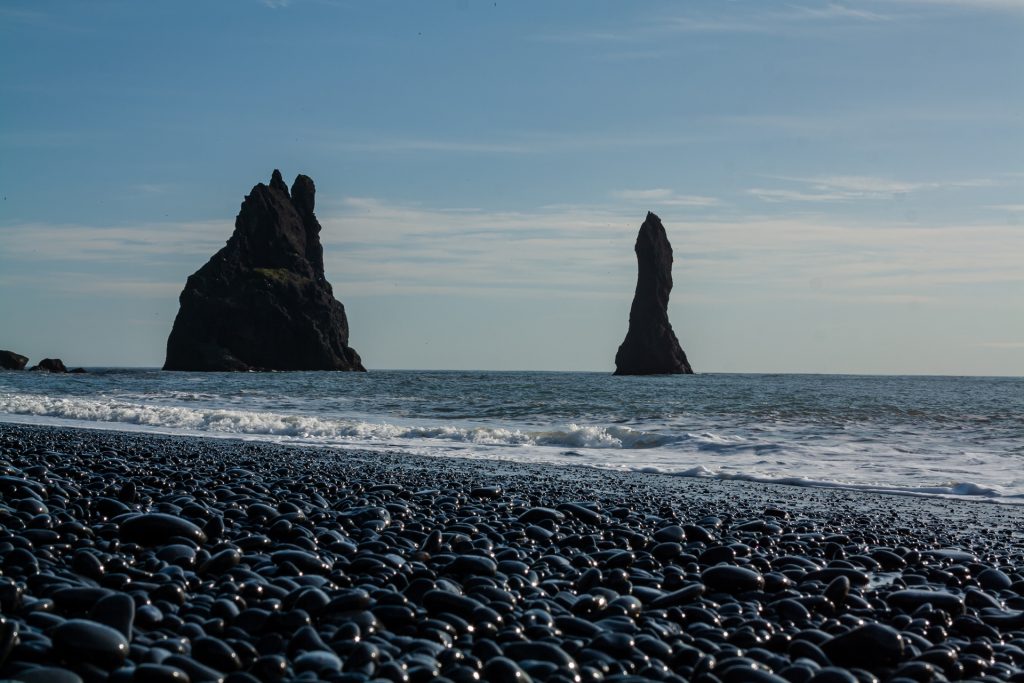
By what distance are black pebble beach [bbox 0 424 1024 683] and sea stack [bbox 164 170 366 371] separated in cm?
10915

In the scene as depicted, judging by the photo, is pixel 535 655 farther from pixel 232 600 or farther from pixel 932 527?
pixel 932 527

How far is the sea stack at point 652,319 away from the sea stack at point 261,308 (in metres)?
38.8

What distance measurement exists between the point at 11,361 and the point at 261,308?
30.2 metres

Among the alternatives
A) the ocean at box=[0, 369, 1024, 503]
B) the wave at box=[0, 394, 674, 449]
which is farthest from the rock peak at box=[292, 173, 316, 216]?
the wave at box=[0, 394, 674, 449]

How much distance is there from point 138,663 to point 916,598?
4082mm

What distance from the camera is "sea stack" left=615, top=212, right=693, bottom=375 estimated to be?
108938mm

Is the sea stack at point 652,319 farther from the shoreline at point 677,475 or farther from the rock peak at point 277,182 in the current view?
the shoreline at point 677,475

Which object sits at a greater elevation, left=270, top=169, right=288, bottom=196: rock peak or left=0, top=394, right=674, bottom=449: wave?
left=270, top=169, right=288, bottom=196: rock peak

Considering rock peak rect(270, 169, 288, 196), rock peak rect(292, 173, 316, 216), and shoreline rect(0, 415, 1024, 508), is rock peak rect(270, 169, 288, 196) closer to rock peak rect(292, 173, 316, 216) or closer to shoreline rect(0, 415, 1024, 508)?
rock peak rect(292, 173, 316, 216)

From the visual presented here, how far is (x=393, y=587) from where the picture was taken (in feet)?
16.3

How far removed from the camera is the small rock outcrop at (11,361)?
319 ft

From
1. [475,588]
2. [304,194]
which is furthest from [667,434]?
[304,194]

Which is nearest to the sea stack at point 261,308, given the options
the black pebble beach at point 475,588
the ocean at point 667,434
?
the ocean at point 667,434

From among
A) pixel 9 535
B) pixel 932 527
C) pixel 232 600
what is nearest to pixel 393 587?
pixel 232 600
